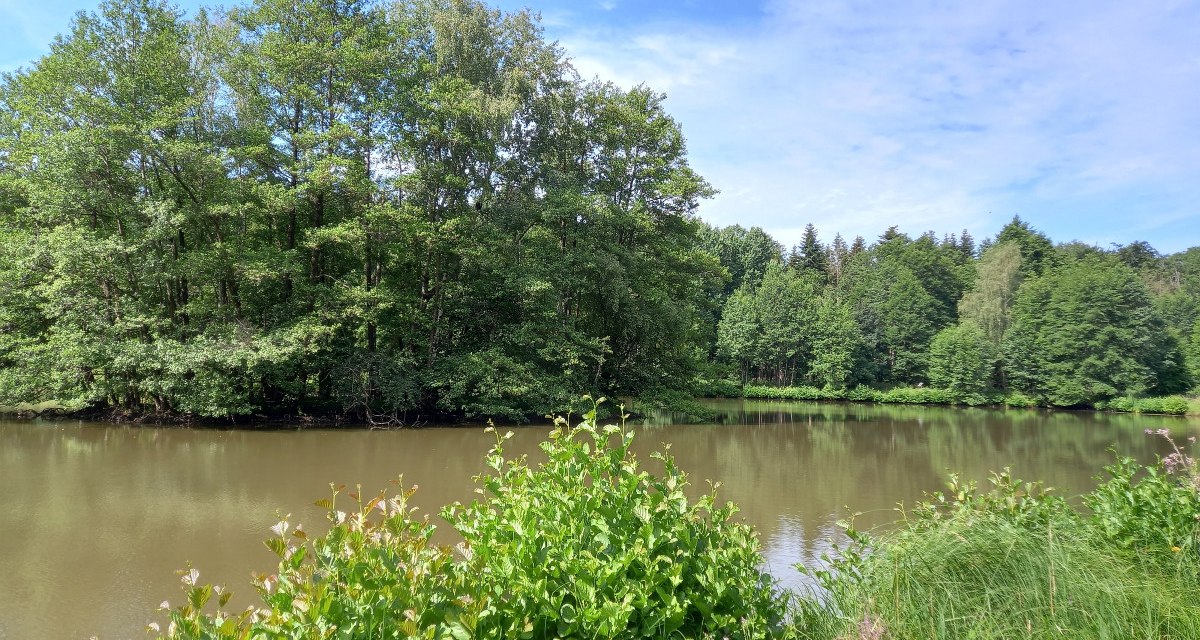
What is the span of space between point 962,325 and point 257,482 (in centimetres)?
4481

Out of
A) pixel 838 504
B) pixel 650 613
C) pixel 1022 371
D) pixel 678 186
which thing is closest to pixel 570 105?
pixel 678 186

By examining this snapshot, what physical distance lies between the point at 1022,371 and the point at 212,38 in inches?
1783

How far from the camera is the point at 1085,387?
36.6 m

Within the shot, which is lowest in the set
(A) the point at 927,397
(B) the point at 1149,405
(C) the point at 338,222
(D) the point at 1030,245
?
(A) the point at 927,397

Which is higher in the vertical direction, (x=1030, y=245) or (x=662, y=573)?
(x=1030, y=245)

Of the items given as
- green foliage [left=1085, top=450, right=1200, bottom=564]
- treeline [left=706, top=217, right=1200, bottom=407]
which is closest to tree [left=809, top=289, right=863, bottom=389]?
treeline [left=706, top=217, right=1200, bottom=407]

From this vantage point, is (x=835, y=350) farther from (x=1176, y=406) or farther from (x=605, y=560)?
(x=605, y=560)

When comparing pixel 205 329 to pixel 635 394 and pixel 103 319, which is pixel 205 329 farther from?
pixel 635 394

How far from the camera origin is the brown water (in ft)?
19.2

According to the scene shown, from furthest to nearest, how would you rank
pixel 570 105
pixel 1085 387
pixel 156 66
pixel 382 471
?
pixel 1085 387, pixel 570 105, pixel 156 66, pixel 382 471

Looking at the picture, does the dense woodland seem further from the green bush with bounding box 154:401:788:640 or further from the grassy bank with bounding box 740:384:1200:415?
the grassy bank with bounding box 740:384:1200:415

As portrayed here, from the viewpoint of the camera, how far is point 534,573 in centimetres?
214

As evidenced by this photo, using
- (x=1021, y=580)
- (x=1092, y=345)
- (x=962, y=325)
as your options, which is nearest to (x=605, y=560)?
(x=1021, y=580)

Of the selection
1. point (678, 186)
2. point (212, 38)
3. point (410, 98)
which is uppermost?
point (212, 38)
